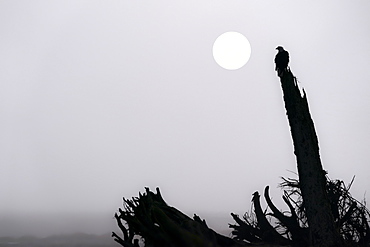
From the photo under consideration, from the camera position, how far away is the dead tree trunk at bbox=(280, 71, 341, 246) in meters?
9.95

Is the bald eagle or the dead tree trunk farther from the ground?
the bald eagle

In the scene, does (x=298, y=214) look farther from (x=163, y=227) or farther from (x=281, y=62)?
(x=163, y=227)

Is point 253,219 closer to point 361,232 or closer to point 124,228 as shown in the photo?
point 361,232

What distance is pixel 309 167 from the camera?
34.1ft

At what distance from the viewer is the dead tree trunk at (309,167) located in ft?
32.7

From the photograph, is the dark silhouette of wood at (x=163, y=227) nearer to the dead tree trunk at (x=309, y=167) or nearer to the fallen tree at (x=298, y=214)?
the fallen tree at (x=298, y=214)

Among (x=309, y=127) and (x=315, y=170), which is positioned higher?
(x=309, y=127)

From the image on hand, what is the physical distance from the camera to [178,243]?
14.2 ft

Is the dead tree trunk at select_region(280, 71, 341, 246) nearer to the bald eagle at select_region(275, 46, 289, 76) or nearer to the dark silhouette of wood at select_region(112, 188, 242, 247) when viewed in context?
the bald eagle at select_region(275, 46, 289, 76)

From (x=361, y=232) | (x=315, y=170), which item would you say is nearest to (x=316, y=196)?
(x=315, y=170)

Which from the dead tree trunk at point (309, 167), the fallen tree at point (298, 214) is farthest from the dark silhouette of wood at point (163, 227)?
the dead tree trunk at point (309, 167)

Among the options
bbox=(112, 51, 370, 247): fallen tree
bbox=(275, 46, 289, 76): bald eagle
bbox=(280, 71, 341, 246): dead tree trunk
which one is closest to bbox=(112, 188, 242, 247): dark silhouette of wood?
bbox=(112, 51, 370, 247): fallen tree

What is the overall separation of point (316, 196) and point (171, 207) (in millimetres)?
3991

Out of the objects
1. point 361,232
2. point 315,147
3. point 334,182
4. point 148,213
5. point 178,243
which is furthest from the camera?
point 334,182
